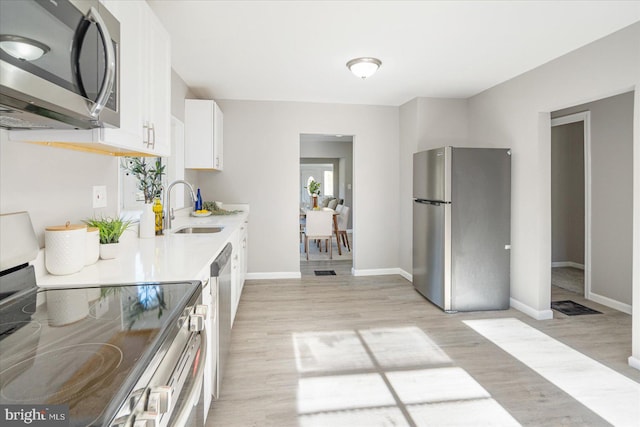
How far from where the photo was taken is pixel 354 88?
13.4 ft

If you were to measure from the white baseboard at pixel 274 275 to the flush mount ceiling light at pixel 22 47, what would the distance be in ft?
13.1

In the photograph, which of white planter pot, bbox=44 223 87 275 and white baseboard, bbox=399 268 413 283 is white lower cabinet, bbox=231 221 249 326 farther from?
white baseboard, bbox=399 268 413 283

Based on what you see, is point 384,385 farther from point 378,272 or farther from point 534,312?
point 378,272

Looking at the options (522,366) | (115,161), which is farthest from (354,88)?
(522,366)

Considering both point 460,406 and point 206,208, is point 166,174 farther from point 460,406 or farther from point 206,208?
point 460,406

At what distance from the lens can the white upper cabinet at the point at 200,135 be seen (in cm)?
387

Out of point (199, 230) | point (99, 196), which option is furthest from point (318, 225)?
point (99, 196)

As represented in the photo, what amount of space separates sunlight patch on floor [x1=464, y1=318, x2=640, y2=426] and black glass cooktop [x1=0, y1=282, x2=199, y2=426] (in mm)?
2292

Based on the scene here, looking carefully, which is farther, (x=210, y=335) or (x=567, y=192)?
(x=567, y=192)

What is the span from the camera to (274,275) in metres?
4.76

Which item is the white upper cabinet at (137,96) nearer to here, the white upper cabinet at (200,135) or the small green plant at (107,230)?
the small green plant at (107,230)

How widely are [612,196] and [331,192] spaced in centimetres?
729

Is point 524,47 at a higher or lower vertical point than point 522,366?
higher

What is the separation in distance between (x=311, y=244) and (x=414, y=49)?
17.4 ft
